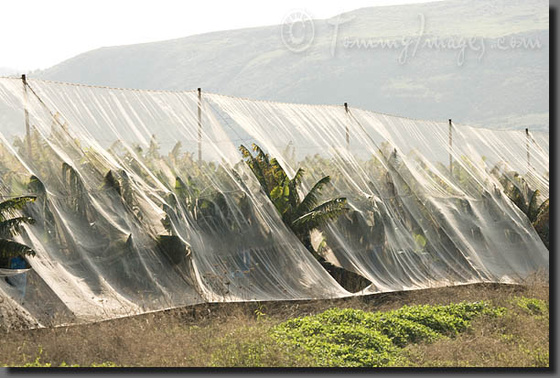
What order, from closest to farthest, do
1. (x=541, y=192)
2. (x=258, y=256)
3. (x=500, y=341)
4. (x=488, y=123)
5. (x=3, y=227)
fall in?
(x=3, y=227) < (x=500, y=341) < (x=258, y=256) < (x=541, y=192) < (x=488, y=123)

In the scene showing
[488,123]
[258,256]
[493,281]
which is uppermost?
[258,256]

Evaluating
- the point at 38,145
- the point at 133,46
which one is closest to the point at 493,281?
the point at 38,145

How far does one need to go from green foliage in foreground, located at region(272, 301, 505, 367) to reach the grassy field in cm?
1

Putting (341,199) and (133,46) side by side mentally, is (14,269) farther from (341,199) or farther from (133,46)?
(133,46)

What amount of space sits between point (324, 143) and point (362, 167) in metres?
0.91

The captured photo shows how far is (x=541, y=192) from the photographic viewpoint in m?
19.0

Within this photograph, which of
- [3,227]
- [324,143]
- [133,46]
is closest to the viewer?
[3,227]

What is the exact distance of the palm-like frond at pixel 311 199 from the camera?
13.3m

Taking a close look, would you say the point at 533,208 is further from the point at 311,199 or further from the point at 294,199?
the point at 294,199

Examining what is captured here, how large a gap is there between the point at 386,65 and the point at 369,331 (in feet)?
518

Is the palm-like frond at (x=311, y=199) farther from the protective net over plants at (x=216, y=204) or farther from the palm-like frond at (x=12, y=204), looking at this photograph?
the palm-like frond at (x=12, y=204)

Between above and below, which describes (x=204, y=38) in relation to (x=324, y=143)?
above
